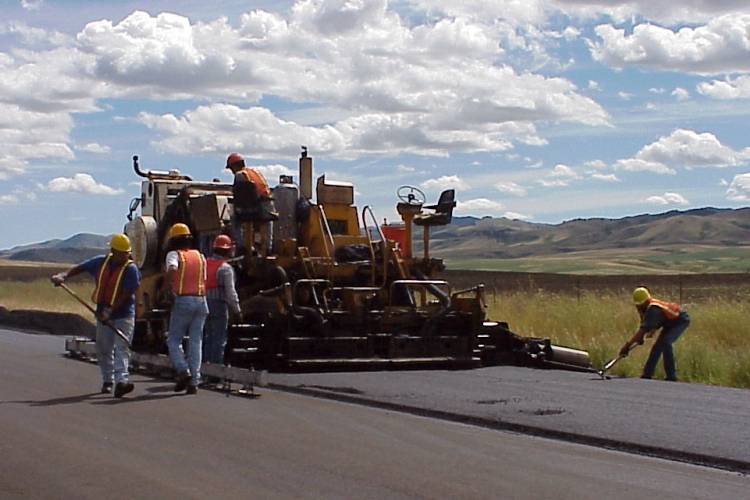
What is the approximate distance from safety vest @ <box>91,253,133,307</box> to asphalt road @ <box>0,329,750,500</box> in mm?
1004

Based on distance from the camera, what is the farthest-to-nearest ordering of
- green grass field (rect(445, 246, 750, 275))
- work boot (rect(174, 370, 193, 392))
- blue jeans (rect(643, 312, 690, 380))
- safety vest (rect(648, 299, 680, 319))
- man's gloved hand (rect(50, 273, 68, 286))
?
green grass field (rect(445, 246, 750, 275)), safety vest (rect(648, 299, 680, 319)), blue jeans (rect(643, 312, 690, 380)), work boot (rect(174, 370, 193, 392)), man's gloved hand (rect(50, 273, 68, 286))

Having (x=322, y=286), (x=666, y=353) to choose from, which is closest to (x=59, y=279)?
(x=322, y=286)

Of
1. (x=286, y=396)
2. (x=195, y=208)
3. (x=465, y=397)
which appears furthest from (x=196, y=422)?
(x=195, y=208)

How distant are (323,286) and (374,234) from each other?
1.56 metres

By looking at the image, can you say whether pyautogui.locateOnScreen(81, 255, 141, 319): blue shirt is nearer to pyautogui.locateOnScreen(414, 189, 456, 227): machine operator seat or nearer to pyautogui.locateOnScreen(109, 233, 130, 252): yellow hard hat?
pyautogui.locateOnScreen(109, 233, 130, 252): yellow hard hat

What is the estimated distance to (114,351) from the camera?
1210cm

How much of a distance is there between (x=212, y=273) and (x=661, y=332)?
5995 mm

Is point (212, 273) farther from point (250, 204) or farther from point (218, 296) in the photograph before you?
point (250, 204)

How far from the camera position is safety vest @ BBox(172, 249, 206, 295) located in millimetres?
12406

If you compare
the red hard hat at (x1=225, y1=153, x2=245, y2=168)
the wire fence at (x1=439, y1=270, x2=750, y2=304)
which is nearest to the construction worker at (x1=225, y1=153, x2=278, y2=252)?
the red hard hat at (x1=225, y1=153, x2=245, y2=168)

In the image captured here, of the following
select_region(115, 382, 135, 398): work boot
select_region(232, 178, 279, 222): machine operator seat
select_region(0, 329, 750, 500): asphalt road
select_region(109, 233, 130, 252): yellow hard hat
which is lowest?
select_region(0, 329, 750, 500): asphalt road

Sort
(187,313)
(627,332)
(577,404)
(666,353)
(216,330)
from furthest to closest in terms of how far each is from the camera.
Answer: (627,332) < (666,353) < (216,330) < (187,313) < (577,404)

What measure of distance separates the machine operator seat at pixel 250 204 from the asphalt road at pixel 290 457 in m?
3.64

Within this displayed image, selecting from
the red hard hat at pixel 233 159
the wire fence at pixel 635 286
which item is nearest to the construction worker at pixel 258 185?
the red hard hat at pixel 233 159
